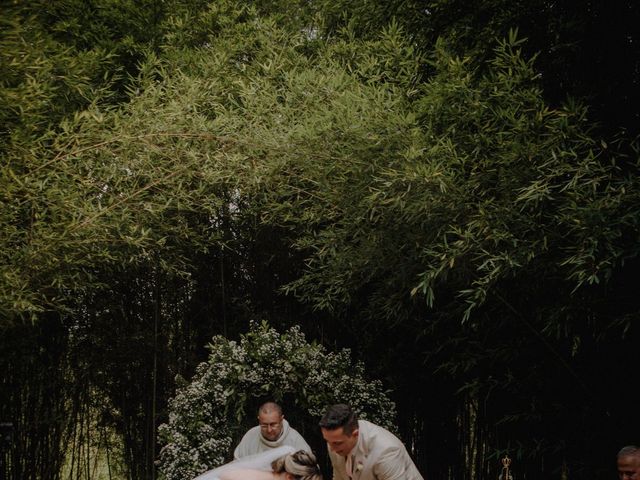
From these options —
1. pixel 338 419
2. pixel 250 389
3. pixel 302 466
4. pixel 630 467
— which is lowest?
pixel 630 467

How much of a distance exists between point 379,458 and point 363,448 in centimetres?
9

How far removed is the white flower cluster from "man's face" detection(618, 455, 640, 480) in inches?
70.6

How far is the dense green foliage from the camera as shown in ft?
13.0

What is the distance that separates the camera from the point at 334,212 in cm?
472

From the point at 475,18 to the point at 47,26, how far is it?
2.73 meters

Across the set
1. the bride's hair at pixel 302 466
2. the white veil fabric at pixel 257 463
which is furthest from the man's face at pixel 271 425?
the bride's hair at pixel 302 466

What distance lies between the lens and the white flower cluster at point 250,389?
4.77 metres

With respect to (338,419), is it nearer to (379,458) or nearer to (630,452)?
(379,458)

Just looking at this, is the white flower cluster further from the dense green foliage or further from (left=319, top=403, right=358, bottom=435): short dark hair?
(left=319, top=403, right=358, bottom=435): short dark hair

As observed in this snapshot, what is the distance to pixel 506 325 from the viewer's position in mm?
4625

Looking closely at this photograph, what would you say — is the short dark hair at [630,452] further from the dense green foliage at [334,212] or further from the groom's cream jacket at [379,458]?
the groom's cream jacket at [379,458]

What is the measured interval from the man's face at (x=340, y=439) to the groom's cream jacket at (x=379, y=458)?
0.13 feet

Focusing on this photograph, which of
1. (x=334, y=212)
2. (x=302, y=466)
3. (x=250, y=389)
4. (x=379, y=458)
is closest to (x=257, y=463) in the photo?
(x=302, y=466)

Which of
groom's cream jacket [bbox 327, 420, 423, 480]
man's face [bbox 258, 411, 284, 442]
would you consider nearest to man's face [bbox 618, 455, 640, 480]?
groom's cream jacket [bbox 327, 420, 423, 480]
